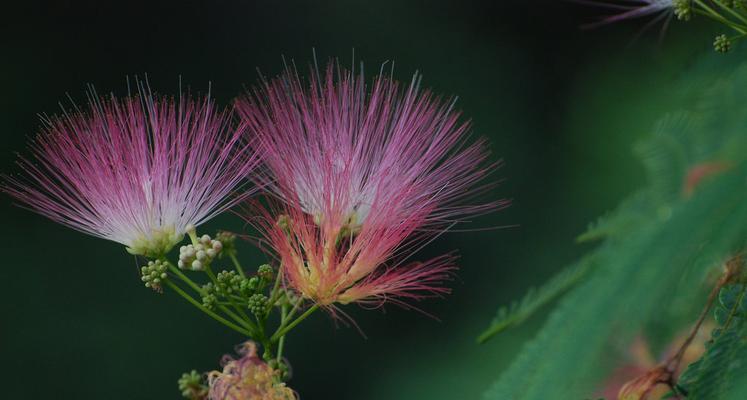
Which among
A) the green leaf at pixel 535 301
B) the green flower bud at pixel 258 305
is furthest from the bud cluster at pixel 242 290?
the green leaf at pixel 535 301

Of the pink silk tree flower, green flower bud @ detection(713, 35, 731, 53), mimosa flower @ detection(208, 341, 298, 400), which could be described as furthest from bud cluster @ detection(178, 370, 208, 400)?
green flower bud @ detection(713, 35, 731, 53)

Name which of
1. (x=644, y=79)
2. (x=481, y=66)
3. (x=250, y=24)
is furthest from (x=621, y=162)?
(x=250, y=24)

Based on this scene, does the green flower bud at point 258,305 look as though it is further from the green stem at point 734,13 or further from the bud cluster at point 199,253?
the green stem at point 734,13

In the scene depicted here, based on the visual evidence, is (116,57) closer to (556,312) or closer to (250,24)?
(250,24)

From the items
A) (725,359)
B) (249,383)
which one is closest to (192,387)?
(249,383)

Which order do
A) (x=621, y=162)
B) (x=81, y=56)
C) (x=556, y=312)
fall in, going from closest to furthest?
(x=556, y=312)
(x=81, y=56)
(x=621, y=162)

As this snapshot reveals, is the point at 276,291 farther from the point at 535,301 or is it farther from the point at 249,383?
the point at 535,301

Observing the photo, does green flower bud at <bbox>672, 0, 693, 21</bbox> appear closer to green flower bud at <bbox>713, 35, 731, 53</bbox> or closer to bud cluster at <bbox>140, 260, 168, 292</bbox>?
green flower bud at <bbox>713, 35, 731, 53</bbox>
